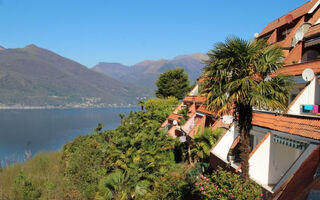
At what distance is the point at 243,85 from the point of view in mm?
10078

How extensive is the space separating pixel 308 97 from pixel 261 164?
13.1 ft

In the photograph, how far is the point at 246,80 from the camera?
400 inches

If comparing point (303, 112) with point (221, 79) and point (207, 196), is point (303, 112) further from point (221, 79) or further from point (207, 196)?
point (207, 196)

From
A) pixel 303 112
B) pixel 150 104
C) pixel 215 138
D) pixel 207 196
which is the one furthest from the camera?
pixel 150 104

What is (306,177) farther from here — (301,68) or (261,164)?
(301,68)

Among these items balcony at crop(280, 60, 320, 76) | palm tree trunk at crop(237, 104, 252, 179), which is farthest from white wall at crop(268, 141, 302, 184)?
balcony at crop(280, 60, 320, 76)

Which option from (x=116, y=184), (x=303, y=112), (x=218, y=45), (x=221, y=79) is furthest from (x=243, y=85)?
(x=116, y=184)

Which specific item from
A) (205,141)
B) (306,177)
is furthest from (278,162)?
(306,177)

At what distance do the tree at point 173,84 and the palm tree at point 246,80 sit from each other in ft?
170

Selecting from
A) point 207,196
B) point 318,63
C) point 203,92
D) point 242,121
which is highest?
point 318,63

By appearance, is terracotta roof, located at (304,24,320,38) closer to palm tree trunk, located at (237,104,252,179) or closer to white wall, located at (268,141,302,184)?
white wall, located at (268,141,302,184)

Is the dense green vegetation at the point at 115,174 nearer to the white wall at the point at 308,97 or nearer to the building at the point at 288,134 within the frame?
the building at the point at 288,134

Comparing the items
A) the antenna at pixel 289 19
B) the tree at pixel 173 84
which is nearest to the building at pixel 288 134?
the antenna at pixel 289 19

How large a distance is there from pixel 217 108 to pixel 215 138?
7867mm
